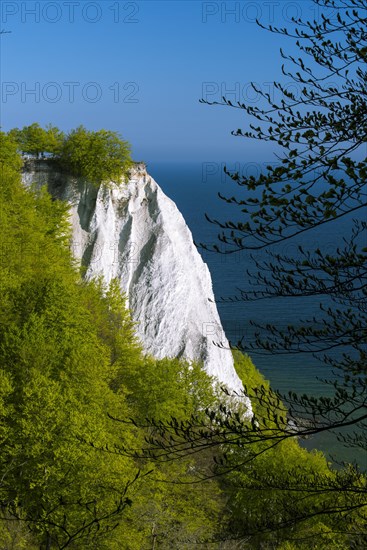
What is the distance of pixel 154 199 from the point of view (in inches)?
1738

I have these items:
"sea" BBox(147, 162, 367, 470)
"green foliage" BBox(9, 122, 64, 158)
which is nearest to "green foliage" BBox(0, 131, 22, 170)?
"green foliage" BBox(9, 122, 64, 158)

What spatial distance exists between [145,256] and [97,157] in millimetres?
6294

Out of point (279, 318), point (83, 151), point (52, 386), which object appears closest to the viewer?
point (52, 386)

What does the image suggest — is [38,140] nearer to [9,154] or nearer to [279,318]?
[9,154]

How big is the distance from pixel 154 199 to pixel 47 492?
24890 millimetres

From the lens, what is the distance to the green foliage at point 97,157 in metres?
42.5

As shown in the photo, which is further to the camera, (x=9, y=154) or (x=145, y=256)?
(x=145, y=256)

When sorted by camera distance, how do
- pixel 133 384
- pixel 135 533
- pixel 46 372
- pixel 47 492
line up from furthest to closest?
pixel 133 384 < pixel 46 372 < pixel 135 533 < pixel 47 492

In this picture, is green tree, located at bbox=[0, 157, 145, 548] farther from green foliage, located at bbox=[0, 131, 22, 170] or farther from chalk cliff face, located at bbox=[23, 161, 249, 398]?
chalk cliff face, located at bbox=[23, 161, 249, 398]

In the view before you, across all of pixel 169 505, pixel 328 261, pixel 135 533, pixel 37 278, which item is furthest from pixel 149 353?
pixel 328 261

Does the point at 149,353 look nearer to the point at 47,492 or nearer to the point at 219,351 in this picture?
the point at 219,351

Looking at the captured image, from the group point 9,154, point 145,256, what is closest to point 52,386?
point 145,256

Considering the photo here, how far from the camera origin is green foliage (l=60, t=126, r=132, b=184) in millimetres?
42500

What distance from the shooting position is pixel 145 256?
142 feet
